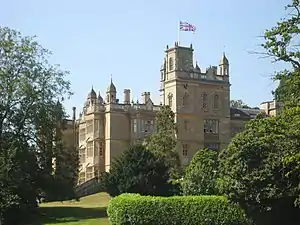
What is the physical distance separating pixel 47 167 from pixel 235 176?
62.8 ft

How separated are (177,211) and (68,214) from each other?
1349cm

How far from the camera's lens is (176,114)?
75.8 m

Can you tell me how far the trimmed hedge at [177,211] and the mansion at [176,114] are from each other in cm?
3771

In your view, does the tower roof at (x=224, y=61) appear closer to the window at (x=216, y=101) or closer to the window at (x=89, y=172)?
the window at (x=216, y=101)

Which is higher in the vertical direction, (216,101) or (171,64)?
(171,64)

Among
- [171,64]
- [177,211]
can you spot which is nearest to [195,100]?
[171,64]

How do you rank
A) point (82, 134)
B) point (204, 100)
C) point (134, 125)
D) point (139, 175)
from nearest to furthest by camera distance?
point (139, 175), point (134, 125), point (204, 100), point (82, 134)

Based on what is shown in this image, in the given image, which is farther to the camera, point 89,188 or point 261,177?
point 89,188

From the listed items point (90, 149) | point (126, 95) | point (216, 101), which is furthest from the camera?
point (126, 95)

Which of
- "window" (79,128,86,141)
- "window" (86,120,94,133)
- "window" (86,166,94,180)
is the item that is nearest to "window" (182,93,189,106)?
"window" (86,120,94,133)

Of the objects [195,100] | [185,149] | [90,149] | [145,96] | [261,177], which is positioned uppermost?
[145,96]

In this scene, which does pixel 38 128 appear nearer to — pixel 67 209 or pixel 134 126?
pixel 67 209

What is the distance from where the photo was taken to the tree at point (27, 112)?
47.5m

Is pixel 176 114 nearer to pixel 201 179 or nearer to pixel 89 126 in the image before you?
pixel 89 126
